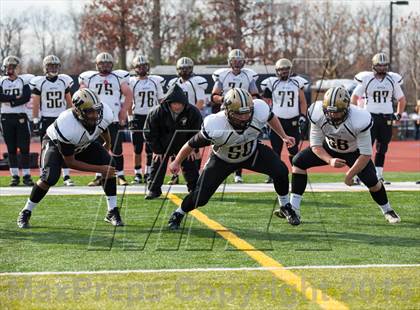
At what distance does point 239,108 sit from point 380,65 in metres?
5.04

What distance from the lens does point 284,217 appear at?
320 inches

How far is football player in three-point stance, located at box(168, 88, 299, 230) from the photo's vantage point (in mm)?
7012

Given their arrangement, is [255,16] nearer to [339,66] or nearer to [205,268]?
[339,66]

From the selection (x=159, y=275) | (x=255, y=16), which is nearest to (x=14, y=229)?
(x=159, y=275)

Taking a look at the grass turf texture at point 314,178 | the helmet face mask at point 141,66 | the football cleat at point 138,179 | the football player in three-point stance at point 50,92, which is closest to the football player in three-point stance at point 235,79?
the helmet face mask at point 141,66

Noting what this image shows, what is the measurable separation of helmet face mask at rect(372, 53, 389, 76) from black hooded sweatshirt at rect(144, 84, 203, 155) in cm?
325

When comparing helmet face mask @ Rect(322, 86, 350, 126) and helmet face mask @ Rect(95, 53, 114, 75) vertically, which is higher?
helmet face mask @ Rect(95, 53, 114, 75)

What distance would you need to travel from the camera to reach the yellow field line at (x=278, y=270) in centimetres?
483

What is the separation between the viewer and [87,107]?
7.30 m

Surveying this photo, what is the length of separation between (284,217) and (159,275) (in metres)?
2.79

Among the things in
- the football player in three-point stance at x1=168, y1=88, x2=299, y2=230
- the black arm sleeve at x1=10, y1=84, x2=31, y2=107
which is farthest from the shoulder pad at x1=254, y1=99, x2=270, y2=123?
the black arm sleeve at x1=10, y1=84, x2=31, y2=107

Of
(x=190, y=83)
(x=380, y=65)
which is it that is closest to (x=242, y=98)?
(x=380, y=65)

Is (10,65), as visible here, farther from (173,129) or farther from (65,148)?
(65,148)

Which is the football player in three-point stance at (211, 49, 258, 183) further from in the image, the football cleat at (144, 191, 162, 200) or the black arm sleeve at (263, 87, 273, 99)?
the football cleat at (144, 191, 162, 200)
